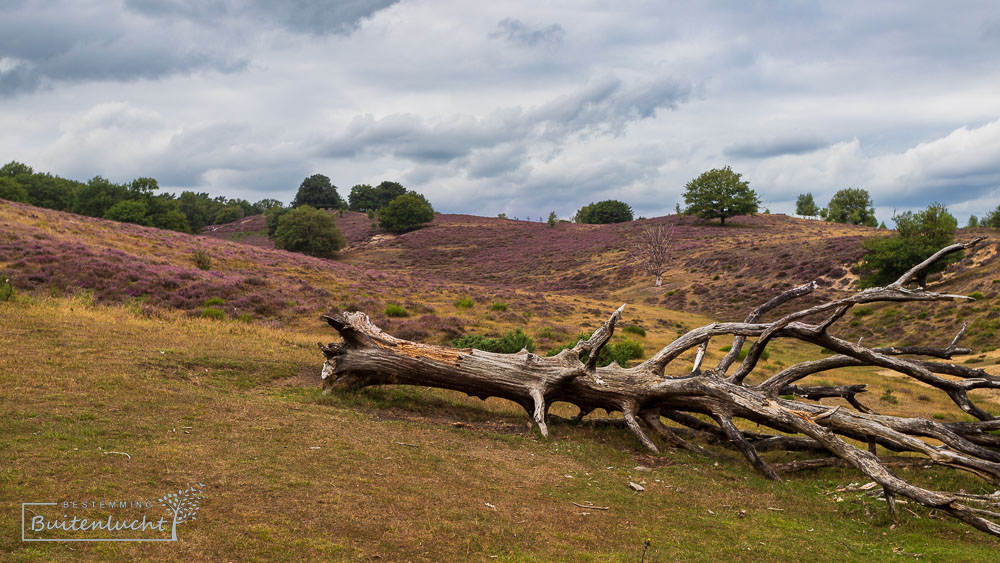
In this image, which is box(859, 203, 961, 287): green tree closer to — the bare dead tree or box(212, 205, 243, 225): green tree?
the bare dead tree

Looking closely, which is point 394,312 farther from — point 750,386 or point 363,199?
point 363,199

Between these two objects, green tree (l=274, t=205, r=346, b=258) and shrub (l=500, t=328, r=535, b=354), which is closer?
shrub (l=500, t=328, r=535, b=354)

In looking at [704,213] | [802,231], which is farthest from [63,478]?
[704,213]

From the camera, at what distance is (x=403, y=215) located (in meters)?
102

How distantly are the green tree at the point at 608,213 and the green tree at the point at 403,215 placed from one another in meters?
35.1

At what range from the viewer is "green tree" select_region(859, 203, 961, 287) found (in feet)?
145

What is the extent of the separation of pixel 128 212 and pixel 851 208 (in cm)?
11196

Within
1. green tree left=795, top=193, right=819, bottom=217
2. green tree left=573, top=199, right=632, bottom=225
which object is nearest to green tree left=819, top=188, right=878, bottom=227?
green tree left=795, top=193, right=819, bottom=217

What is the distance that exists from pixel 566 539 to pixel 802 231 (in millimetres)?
82697

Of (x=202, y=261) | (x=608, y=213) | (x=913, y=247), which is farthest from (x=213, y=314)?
(x=608, y=213)

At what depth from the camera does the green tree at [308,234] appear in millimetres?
78500

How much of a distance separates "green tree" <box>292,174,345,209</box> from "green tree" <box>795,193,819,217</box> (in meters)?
95.4

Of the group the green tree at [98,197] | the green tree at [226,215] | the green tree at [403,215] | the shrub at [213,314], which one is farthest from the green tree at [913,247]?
the green tree at [226,215]

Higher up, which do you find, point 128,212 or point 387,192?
point 387,192
